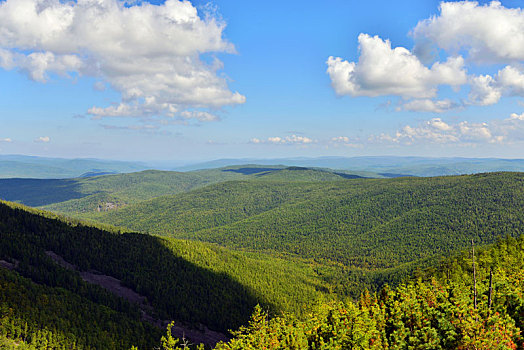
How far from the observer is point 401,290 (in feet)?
168

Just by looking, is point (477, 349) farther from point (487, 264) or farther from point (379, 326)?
point (487, 264)

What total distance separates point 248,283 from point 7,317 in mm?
126532

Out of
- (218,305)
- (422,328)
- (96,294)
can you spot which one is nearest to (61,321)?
(96,294)

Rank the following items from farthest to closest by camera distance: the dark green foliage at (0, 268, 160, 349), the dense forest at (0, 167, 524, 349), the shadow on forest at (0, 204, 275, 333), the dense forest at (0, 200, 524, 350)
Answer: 1. the shadow on forest at (0, 204, 275, 333)
2. the dark green foliage at (0, 268, 160, 349)
3. the dense forest at (0, 167, 524, 349)
4. the dense forest at (0, 200, 524, 350)

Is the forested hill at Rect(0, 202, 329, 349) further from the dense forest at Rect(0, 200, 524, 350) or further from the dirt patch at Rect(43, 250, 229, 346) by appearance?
the dirt patch at Rect(43, 250, 229, 346)

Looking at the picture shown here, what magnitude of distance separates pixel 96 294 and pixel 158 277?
37.0 metres

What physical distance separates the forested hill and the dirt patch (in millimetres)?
1188

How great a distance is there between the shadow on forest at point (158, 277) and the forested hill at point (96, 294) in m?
0.48

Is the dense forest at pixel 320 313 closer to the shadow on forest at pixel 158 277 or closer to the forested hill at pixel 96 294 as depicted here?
the forested hill at pixel 96 294

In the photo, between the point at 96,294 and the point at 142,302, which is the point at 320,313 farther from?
the point at 142,302

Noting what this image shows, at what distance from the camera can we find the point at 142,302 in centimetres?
16112

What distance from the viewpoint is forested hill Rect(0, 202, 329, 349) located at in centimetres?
10675

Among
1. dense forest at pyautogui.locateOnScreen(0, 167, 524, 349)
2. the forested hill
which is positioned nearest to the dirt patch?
dense forest at pyautogui.locateOnScreen(0, 167, 524, 349)

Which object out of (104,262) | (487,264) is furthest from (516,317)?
(104,262)
